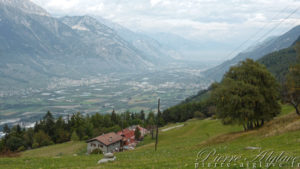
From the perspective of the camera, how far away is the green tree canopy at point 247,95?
144 ft

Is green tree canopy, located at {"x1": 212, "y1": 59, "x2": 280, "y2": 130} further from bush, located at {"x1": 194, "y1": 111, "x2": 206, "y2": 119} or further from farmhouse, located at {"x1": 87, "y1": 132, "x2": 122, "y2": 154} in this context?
bush, located at {"x1": 194, "y1": 111, "x2": 206, "y2": 119}

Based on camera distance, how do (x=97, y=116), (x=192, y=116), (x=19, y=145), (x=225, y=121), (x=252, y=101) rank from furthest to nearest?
(x=192, y=116)
(x=97, y=116)
(x=19, y=145)
(x=225, y=121)
(x=252, y=101)

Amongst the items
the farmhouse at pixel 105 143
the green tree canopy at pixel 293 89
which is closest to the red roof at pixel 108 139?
the farmhouse at pixel 105 143

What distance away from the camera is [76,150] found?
8100cm

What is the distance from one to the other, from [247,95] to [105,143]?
5232 cm

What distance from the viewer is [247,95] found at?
4384cm

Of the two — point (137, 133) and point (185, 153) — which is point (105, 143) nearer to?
point (137, 133)

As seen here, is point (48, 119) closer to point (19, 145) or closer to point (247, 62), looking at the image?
point (19, 145)

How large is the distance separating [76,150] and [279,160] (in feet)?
247

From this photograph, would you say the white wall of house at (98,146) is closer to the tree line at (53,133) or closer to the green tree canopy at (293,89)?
the tree line at (53,133)

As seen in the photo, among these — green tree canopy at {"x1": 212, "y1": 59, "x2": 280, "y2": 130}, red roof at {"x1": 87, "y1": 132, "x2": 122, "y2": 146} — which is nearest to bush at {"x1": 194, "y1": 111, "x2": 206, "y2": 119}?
red roof at {"x1": 87, "y1": 132, "x2": 122, "y2": 146}

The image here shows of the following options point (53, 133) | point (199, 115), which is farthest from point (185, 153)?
point (199, 115)

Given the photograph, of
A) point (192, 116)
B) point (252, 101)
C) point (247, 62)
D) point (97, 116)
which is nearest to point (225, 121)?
point (252, 101)

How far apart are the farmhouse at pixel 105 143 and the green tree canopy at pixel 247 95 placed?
45.1m
